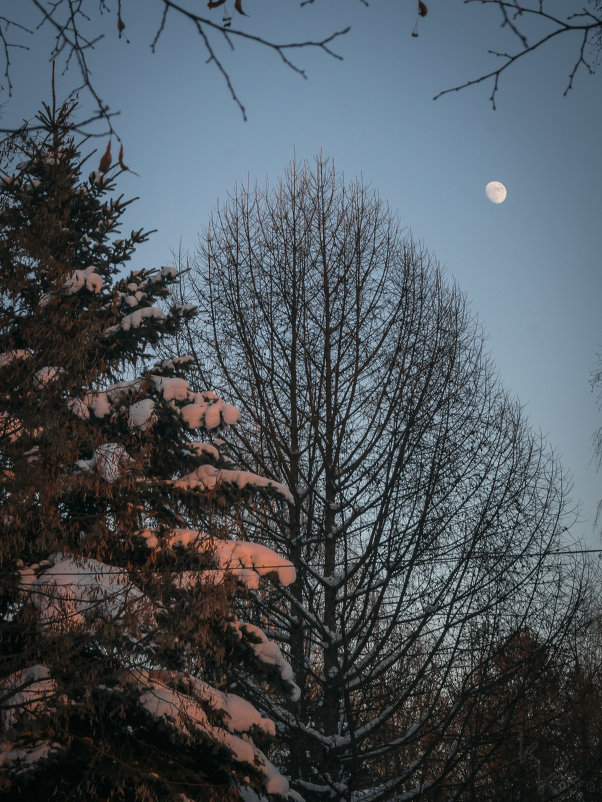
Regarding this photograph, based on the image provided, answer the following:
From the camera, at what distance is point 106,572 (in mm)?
4902

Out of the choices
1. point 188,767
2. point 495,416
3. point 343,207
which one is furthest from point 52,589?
point 343,207

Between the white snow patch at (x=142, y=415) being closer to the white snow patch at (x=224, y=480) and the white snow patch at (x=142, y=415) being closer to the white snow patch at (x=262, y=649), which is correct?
the white snow patch at (x=224, y=480)

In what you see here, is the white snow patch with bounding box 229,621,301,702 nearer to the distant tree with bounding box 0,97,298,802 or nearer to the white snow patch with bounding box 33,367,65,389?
the distant tree with bounding box 0,97,298,802

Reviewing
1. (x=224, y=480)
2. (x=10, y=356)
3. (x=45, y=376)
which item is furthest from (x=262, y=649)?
(x=10, y=356)

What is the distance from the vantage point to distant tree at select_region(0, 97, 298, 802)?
4648mm

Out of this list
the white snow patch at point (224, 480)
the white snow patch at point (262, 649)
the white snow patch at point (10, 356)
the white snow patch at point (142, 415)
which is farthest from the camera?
the white snow patch at point (224, 480)

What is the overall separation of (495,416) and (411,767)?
4201mm

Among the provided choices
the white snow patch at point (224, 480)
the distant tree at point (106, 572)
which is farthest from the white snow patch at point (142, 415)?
the white snow patch at point (224, 480)

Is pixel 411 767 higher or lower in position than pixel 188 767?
higher

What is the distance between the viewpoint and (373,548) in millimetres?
6430

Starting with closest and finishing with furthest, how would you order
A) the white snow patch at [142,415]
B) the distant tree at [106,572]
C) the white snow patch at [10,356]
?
the distant tree at [106,572], the white snow patch at [10,356], the white snow patch at [142,415]

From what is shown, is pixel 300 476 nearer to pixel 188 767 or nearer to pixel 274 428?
pixel 274 428

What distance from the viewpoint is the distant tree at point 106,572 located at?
15.3 ft

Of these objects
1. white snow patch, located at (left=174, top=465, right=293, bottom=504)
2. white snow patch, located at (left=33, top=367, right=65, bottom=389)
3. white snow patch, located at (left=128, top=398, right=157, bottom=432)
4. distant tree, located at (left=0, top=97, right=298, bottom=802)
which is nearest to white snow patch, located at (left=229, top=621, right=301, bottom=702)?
distant tree, located at (left=0, top=97, right=298, bottom=802)
